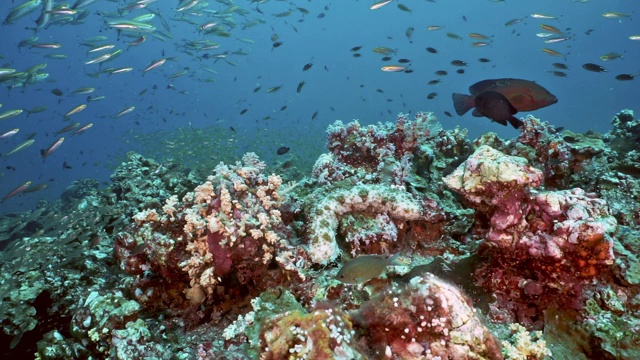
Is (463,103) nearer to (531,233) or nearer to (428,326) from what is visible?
(531,233)

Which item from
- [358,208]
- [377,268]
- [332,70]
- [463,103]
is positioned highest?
[463,103]

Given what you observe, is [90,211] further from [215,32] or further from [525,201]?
[215,32]

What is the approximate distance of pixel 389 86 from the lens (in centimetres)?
12925

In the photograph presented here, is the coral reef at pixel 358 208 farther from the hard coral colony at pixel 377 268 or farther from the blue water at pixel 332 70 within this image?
the blue water at pixel 332 70

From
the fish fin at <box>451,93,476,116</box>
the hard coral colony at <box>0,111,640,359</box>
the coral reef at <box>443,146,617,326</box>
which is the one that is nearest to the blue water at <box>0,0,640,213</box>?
the hard coral colony at <box>0,111,640,359</box>

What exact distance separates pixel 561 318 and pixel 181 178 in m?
7.87

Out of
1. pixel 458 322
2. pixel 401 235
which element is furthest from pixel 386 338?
pixel 401 235

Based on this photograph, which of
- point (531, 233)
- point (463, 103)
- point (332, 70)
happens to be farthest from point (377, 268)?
point (332, 70)

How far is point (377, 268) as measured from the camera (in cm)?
314

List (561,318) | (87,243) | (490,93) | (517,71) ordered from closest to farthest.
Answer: (561,318)
(490,93)
(87,243)
(517,71)

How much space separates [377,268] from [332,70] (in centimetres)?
14356

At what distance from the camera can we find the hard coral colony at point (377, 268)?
242cm

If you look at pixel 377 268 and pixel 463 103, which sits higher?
pixel 463 103

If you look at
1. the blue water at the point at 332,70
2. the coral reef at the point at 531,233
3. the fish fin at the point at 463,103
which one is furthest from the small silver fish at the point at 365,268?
the blue water at the point at 332,70
